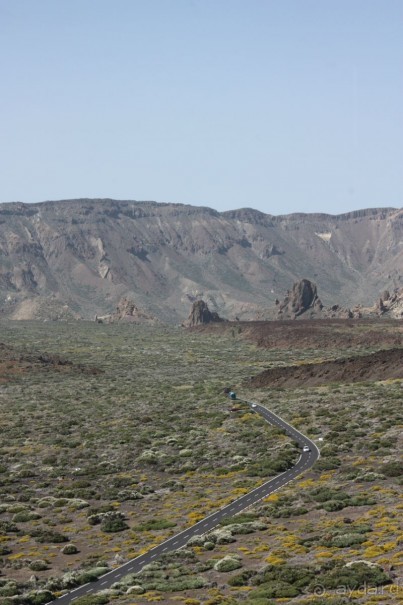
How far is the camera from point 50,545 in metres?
46.8

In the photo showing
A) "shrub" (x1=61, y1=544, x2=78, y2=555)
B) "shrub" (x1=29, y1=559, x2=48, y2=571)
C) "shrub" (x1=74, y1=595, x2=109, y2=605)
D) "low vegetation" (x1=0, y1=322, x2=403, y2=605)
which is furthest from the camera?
"shrub" (x1=61, y1=544, x2=78, y2=555)

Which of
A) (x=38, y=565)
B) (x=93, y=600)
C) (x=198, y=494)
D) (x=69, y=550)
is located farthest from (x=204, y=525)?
(x=93, y=600)

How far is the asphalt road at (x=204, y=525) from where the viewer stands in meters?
38.0

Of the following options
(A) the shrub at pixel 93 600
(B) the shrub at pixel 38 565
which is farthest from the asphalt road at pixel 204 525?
(B) the shrub at pixel 38 565

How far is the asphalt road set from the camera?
3800cm

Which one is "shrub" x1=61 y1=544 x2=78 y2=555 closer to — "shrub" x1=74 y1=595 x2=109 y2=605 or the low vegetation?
the low vegetation

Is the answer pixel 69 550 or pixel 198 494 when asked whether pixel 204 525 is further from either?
pixel 198 494

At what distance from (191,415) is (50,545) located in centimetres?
4387

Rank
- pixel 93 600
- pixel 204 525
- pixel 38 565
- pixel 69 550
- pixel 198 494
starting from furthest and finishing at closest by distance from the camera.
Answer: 1. pixel 198 494
2. pixel 204 525
3. pixel 69 550
4. pixel 38 565
5. pixel 93 600

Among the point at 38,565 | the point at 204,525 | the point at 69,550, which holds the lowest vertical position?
the point at 69,550

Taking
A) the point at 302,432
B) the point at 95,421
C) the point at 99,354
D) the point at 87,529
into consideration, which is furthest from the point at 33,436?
the point at 99,354

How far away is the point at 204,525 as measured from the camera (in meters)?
47.3

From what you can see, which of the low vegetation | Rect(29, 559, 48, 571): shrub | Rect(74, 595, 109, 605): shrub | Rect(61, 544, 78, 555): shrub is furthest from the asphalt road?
Rect(61, 544, 78, 555): shrub

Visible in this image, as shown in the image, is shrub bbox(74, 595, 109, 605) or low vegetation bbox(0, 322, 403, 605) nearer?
shrub bbox(74, 595, 109, 605)
